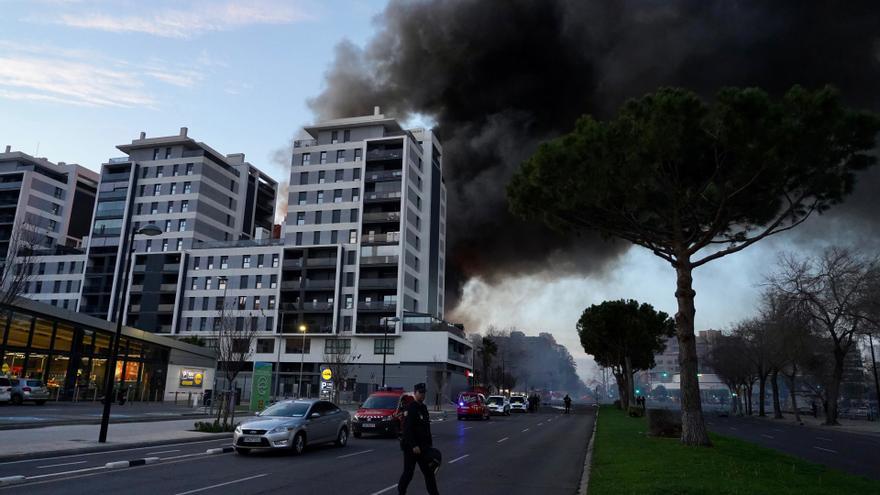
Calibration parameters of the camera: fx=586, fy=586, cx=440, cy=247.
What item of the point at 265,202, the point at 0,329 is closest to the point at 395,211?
the point at 265,202

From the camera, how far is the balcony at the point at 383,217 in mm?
79562

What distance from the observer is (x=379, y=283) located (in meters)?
77.2

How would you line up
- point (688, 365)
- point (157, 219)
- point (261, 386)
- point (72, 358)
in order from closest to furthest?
point (688, 365) → point (261, 386) → point (72, 358) → point (157, 219)

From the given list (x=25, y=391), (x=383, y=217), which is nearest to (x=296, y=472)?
(x=25, y=391)

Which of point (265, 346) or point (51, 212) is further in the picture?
point (51, 212)

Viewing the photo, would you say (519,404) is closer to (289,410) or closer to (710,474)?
(289,410)

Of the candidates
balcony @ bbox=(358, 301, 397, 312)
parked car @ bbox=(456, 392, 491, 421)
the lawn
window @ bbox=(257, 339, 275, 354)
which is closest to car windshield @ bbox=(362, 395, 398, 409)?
the lawn

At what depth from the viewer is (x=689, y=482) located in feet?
33.8

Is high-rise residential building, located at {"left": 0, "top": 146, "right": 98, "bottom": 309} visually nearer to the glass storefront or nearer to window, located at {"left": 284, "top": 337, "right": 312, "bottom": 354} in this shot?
window, located at {"left": 284, "top": 337, "right": 312, "bottom": 354}

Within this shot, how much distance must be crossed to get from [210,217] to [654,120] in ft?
281

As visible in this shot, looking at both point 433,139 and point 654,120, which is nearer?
point 654,120

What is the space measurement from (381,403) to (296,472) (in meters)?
10.9

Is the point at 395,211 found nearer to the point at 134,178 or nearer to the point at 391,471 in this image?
the point at 134,178

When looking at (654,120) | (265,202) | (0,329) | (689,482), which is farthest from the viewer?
(265,202)
